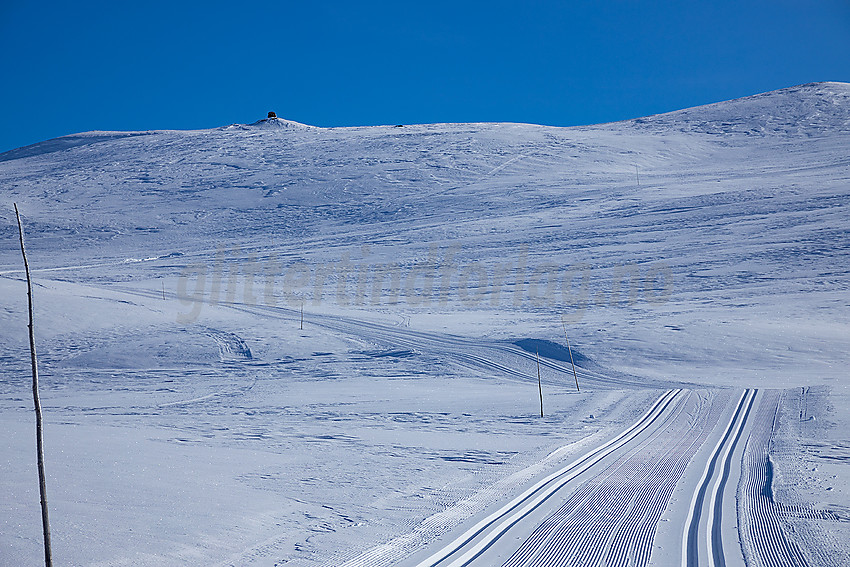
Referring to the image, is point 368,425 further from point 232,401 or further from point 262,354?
point 262,354

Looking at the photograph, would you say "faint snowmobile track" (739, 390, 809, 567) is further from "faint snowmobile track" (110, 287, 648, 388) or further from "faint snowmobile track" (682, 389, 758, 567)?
"faint snowmobile track" (110, 287, 648, 388)

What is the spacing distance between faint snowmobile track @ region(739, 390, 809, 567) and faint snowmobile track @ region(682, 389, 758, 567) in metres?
0.27

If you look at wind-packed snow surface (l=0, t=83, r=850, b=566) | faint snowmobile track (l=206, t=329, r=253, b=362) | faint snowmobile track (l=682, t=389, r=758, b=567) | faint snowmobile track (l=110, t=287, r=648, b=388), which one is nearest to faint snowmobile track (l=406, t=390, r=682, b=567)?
wind-packed snow surface (l=0, t=83, r=850, b=566)

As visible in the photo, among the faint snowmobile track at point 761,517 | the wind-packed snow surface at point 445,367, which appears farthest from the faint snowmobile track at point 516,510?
the faint snowmobile track at point 761,517

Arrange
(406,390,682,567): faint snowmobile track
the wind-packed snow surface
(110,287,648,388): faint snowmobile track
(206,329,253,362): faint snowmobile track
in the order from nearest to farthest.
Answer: (406,390,682,567): faint snowmobile track → the wind-packed snow surface → (110,287,648,388): faint snowmobile track → (206,329,253,362): faint snowmobile track

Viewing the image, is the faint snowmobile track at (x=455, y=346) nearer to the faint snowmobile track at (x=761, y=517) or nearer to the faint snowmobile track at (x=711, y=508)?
the faint snowmobile track at (x=711, y=508)

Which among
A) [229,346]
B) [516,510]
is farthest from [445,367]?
[516,510]

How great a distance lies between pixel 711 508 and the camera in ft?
27.8

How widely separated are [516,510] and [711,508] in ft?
8.23

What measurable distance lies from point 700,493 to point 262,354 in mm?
18863

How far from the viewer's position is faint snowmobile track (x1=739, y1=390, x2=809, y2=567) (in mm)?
6742

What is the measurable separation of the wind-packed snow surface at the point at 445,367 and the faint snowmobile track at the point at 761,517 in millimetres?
55

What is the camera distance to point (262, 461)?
472 inches

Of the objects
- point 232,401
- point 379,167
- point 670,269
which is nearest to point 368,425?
point 232,401
